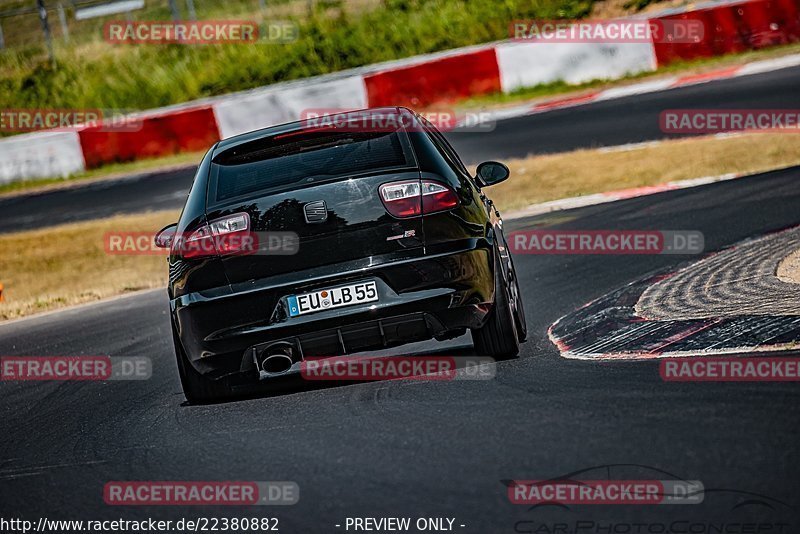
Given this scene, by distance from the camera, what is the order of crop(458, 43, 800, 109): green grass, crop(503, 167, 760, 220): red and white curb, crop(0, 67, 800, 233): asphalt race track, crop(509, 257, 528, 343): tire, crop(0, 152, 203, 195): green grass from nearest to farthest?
crop(509, 257, 528, 343): tire → crop(503, 167, 760, 220): red and white curb → crop(0, 67, 800, 233): asphalt race track → crop(458, 43, 800, 109): green grass → crop(0, 152, 203, 195): green grass

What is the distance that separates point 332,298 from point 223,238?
1.97 ft

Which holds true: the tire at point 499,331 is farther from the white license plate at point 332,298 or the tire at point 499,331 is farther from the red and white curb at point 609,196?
the red and white curb at point 609,196

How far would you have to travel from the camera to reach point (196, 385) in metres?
6.35

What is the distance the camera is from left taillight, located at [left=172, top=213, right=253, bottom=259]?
5.88m

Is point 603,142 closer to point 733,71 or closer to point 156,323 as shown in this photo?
point 733,71

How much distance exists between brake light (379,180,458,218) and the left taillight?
0.66m

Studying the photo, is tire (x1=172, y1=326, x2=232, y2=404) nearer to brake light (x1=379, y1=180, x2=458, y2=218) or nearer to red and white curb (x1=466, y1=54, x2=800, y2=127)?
brake light (x1=379, y1=180, x2=458, y2=218)

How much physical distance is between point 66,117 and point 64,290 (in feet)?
58.0

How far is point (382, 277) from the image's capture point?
5.84m

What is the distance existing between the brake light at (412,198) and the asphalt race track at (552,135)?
1085 cm

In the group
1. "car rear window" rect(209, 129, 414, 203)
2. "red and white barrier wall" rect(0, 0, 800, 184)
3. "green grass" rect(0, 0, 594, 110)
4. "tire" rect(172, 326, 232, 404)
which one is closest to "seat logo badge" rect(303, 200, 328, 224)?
"car rear window" rect(209, 129, 414, 203)

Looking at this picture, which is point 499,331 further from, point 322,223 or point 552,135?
point 552,135

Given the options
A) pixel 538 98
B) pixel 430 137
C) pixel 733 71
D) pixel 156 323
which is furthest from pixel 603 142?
pixel 430 137

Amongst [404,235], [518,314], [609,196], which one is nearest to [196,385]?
[404,235]
